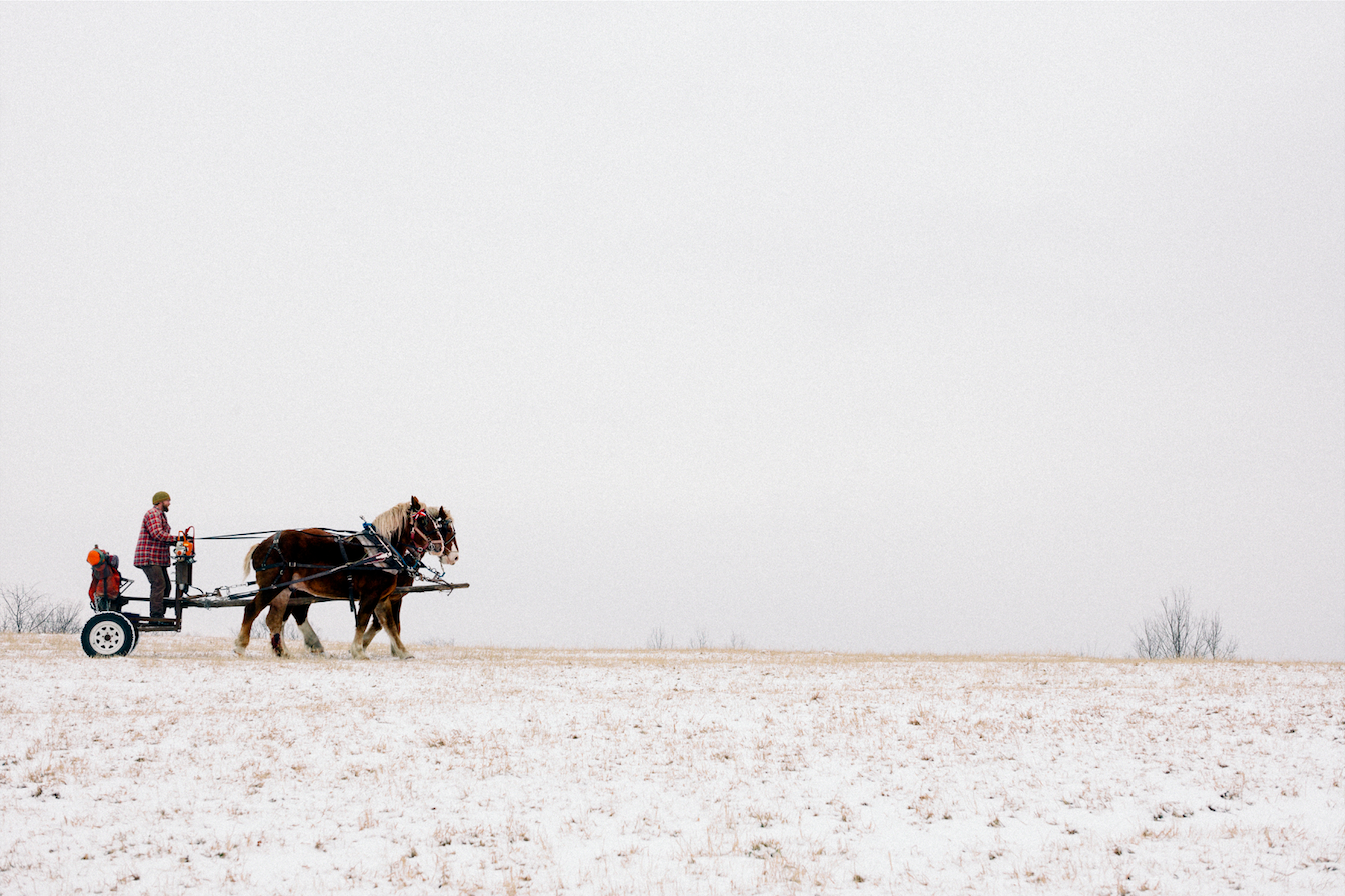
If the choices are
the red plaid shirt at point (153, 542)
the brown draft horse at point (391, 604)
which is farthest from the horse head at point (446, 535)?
the red plaid shirt at point (153, 542)

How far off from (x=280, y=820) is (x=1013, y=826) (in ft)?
23.0

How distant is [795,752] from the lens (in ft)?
37.2

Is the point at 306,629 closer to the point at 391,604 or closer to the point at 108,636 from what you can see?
the point at 391,604

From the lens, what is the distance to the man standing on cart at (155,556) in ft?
60.2

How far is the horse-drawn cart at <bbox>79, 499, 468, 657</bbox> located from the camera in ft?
58.4

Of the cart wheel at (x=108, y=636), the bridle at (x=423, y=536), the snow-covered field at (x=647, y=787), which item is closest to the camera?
the snow-covered field at (x=647, y=787)

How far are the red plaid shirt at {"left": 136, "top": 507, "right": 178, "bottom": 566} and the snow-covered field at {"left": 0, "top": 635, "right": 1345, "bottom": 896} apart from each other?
9.00 feet

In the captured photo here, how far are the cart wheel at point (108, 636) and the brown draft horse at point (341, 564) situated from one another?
85.9 inches

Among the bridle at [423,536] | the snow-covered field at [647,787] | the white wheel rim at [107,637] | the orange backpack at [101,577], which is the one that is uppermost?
the bridle at [423,536]

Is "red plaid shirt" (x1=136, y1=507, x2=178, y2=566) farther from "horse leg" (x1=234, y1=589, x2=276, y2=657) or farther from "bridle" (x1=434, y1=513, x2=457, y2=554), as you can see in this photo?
"bridle" (x1=434, y1=513, x2=457, y2=554)

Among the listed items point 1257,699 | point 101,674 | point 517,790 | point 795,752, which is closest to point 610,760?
point 517,790

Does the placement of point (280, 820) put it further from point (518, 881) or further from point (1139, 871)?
point (1139, 871)

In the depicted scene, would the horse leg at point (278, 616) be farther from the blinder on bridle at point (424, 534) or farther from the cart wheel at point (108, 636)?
the blinder on bridle at point (424, 534)

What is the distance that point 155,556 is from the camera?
1848 cm
